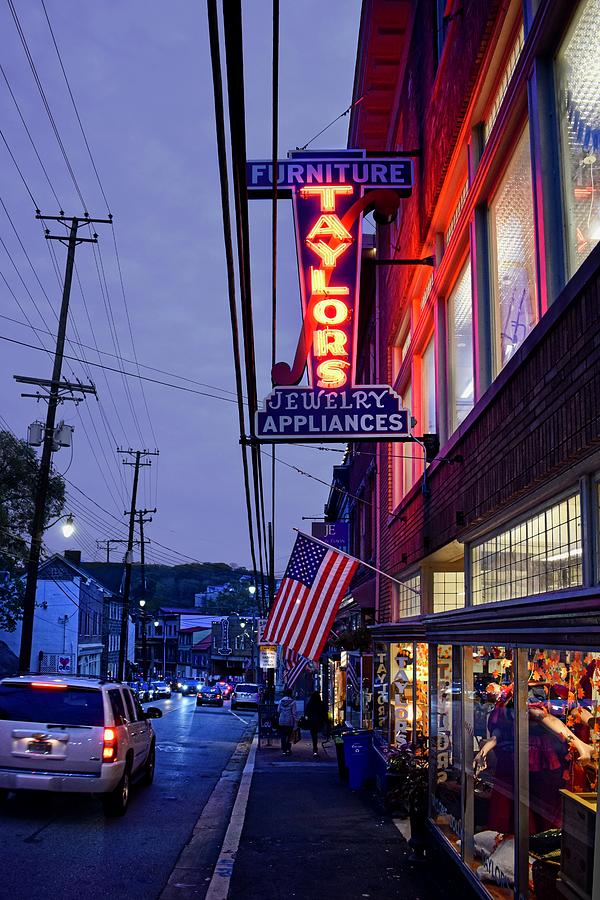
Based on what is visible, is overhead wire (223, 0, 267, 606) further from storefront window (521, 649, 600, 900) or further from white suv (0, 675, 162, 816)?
white suv (0, 675, 162, 816)

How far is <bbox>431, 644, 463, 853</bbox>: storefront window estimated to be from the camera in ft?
25.5

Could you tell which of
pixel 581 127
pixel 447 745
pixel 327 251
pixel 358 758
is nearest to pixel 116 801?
pixel 358 758

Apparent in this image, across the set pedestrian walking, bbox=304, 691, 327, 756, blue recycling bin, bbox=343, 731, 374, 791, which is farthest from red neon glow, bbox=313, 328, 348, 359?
Result: pedestrian walking, bbox=304, 691, 327, 756

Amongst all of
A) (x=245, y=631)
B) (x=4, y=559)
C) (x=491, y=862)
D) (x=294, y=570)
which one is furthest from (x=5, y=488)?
(x=245, y=631)

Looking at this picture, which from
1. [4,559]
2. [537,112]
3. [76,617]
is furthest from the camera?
[76,617]

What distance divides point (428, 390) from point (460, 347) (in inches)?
103

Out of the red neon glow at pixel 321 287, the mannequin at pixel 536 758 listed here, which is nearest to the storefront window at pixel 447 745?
the mannequin at pixel 536 758

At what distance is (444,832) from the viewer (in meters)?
8.29

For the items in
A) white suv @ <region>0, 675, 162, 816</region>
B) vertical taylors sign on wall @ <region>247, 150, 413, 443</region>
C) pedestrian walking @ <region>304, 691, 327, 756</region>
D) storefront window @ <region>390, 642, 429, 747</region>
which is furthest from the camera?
pedestrian walking @ <region>304, 691, 327, 756</region>

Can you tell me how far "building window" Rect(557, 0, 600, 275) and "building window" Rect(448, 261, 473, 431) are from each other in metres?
3.67

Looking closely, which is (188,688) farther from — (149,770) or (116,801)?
(116,801)

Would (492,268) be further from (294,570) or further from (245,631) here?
(245,631)

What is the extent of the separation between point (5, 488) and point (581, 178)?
3757cm

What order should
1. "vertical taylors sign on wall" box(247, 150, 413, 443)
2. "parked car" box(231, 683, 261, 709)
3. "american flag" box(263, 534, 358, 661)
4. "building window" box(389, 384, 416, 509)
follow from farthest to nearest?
"parked car" box(231, 683, 261, 709)
"building window" box(389, 384, 416, 509)
"american flag" box(263, 534, 358, 661)
"vertical taylors sign on wall" box(247, 150, 413, 443)
